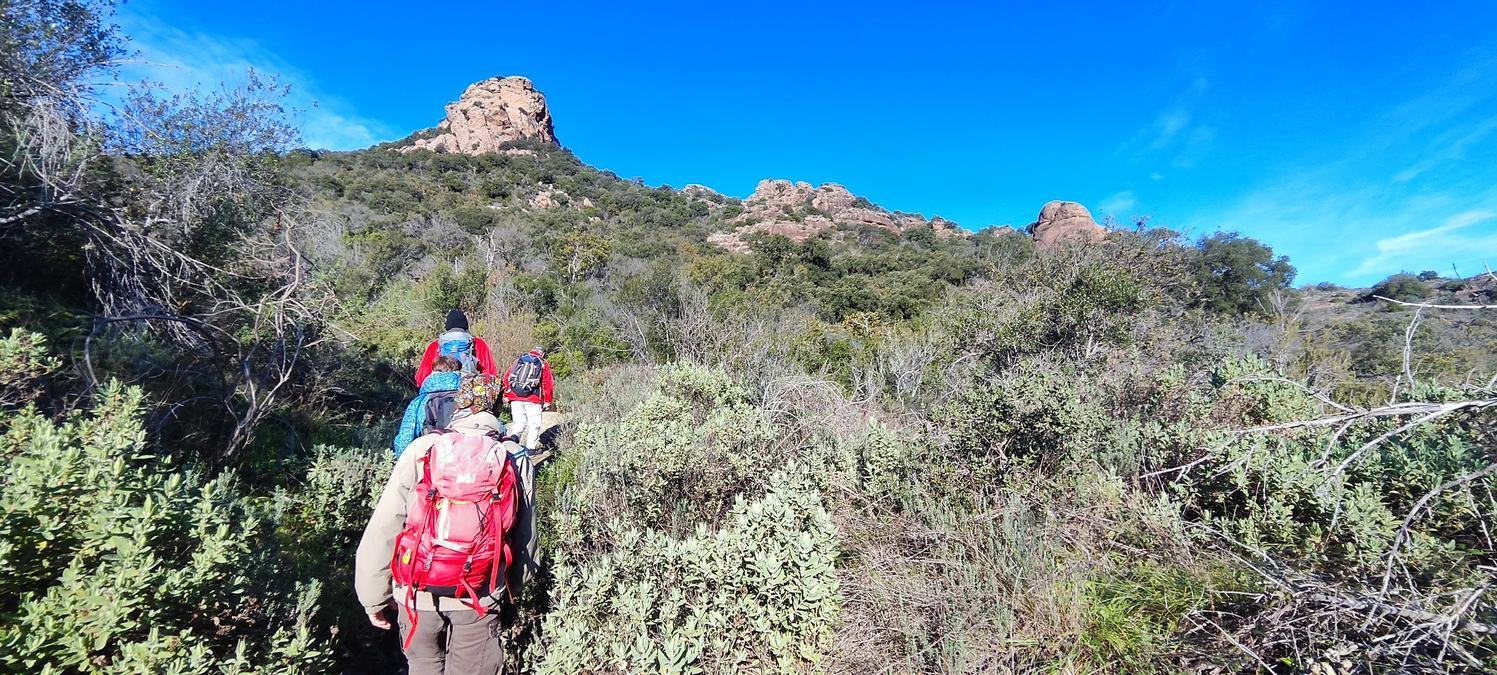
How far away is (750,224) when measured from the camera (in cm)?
3000

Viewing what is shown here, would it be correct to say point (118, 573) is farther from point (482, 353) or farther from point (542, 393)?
point (542, 393)

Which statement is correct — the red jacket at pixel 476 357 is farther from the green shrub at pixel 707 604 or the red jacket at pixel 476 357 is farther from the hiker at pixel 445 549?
the green shrub at pixel 707 604

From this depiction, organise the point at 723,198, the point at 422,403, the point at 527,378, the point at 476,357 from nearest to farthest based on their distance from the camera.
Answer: the point at 422,403 → the point at 476,357 → the point at 527,378 → the point at 723,198

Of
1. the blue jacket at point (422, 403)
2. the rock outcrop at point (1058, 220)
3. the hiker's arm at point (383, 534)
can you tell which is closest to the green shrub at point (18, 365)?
the blue jacket at point (422, 403)

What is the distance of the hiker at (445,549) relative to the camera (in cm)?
191

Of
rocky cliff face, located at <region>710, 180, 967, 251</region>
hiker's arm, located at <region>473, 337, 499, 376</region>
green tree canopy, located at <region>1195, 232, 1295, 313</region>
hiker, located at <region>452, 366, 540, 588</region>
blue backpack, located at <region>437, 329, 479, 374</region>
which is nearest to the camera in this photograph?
hiker, located at <region>452, 366, 540, 588</region>

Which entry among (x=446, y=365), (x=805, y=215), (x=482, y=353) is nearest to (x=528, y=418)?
(x=482, y=353)

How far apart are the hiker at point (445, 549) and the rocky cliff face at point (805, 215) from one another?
76.2 feet

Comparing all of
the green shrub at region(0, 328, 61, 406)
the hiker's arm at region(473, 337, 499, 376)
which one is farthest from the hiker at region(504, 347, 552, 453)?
the green shrub at region(0, 328, 61, 406)

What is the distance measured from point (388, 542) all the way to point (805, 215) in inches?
1261

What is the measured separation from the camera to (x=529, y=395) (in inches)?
216

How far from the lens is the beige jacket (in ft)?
6.51

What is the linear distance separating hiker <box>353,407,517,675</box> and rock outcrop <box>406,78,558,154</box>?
39.9 metres

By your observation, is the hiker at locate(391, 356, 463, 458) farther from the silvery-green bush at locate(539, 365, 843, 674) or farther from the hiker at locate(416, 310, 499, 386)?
the silvery-green bush at locate(539, 365, 843, 674)
